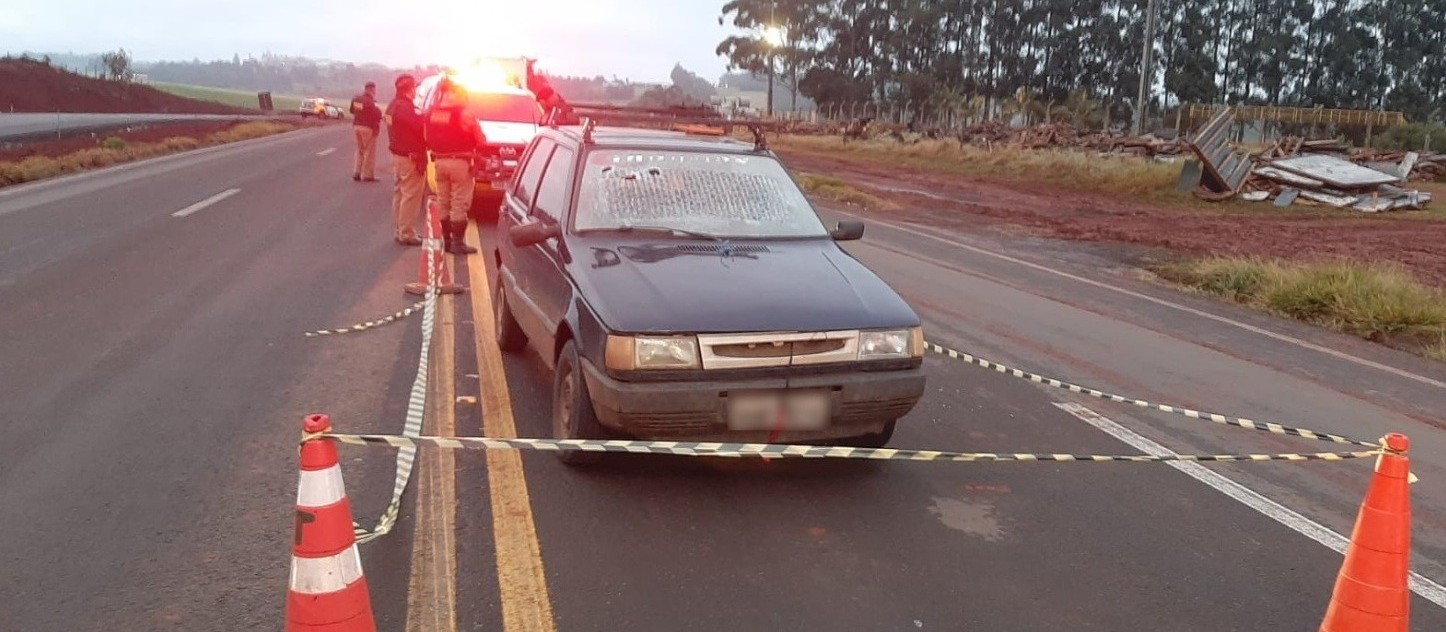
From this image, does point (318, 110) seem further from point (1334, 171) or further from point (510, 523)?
point (510, 523)

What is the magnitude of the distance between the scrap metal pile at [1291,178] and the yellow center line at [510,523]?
2081cm

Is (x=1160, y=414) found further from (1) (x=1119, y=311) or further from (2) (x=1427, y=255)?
(2) (x=1427, y=255)

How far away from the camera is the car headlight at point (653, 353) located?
182 inches

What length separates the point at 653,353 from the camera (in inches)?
182

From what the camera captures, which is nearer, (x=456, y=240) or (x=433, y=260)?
(x=433, y=260)

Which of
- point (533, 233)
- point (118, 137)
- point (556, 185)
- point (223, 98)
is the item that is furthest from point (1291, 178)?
point (223, 98)

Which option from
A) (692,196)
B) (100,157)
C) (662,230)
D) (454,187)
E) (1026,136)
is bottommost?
(100,157)

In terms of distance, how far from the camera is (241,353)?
23.6 ft

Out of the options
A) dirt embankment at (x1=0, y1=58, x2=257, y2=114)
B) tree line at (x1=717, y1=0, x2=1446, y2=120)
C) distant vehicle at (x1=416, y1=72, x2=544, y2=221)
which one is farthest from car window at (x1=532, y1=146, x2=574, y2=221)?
tree line at (x1=717, y1=0, x2=1446, y2=120)

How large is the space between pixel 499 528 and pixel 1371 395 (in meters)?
6.22

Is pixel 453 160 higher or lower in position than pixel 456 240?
higher

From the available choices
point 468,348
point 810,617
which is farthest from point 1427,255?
point 810,617

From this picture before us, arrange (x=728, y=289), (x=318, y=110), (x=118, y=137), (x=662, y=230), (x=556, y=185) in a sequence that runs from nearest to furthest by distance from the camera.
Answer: (x=728, y=289), (x=662, y=230), (x=556, y=185), (x=118, y=137), (x=318, y=110)

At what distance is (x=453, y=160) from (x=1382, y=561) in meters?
9.21
